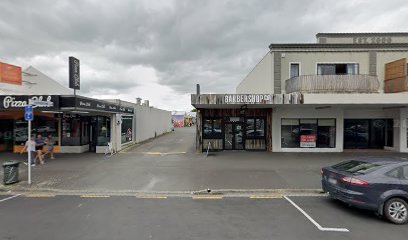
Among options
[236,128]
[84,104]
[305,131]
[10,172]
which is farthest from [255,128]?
[10,172]

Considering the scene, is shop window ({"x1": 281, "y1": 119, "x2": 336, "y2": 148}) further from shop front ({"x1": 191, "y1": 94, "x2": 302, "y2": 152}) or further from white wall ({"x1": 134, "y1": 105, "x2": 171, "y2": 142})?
white wall ({"x1": 134, "y1": 105, "x2": 171, "y2": 142})

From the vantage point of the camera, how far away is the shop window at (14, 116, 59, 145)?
15.4 meters

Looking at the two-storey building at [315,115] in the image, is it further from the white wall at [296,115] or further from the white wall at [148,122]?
the white wall at [148,122]

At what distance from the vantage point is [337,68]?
16484mm

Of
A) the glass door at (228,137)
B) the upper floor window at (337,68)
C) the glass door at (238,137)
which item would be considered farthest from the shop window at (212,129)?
the upper floor window at (337,68)

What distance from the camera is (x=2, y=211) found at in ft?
20.1

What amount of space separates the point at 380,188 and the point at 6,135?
2103cm

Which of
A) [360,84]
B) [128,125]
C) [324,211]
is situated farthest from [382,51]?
[128,125]

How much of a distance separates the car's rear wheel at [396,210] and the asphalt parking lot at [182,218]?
172 millimetres

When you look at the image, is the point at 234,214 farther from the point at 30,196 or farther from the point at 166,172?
the point at 30,196

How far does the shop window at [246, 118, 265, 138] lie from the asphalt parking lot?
9.23m

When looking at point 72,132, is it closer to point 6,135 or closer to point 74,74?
point 74,74

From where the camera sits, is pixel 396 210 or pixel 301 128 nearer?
pixel 396 210

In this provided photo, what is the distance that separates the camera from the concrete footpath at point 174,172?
326 inches
